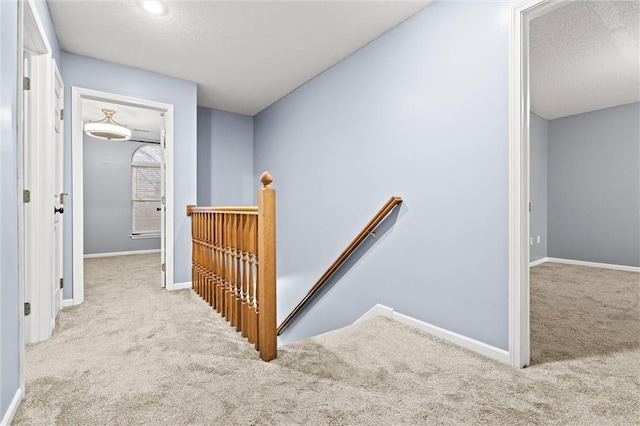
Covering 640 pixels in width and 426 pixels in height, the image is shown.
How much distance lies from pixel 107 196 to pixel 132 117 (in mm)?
1866

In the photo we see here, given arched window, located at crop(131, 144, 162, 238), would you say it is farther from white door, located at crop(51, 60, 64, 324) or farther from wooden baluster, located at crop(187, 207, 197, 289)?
white door, located at crop(51, 60, 64, 324)

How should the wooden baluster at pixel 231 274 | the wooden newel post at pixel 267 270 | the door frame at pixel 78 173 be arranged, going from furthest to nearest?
the door frame at pixel 78 173, the wooden baluster at pixel 231 274, the wooden newel post at pixel 267 270

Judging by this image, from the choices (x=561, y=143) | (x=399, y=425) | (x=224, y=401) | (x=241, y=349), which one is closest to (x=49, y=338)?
(x=241, y=349)

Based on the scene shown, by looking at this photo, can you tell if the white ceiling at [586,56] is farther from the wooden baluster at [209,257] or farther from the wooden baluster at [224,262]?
the wooden baluster at [209,257]

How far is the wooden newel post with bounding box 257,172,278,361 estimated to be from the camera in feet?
5.61

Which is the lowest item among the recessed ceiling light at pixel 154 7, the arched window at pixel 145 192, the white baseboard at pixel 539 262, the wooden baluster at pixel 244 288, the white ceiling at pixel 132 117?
the white baseboard at pixel 539 262

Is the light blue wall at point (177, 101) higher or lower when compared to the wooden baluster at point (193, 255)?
higher

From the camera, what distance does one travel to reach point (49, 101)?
2.11m

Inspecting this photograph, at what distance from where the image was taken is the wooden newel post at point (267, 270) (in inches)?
67.4

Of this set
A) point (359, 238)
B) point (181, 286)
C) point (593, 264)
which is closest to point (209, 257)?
point (181, 286)

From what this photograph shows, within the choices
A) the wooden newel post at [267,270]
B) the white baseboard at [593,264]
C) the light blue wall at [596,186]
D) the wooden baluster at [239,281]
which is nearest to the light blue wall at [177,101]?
the wooden baluster at [239,281]

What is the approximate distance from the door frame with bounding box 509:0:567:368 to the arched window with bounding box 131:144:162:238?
6550 millimetres

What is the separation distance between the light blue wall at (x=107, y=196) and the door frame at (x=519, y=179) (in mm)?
6691

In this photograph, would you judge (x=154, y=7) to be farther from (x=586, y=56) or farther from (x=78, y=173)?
(x=586, y=56)
